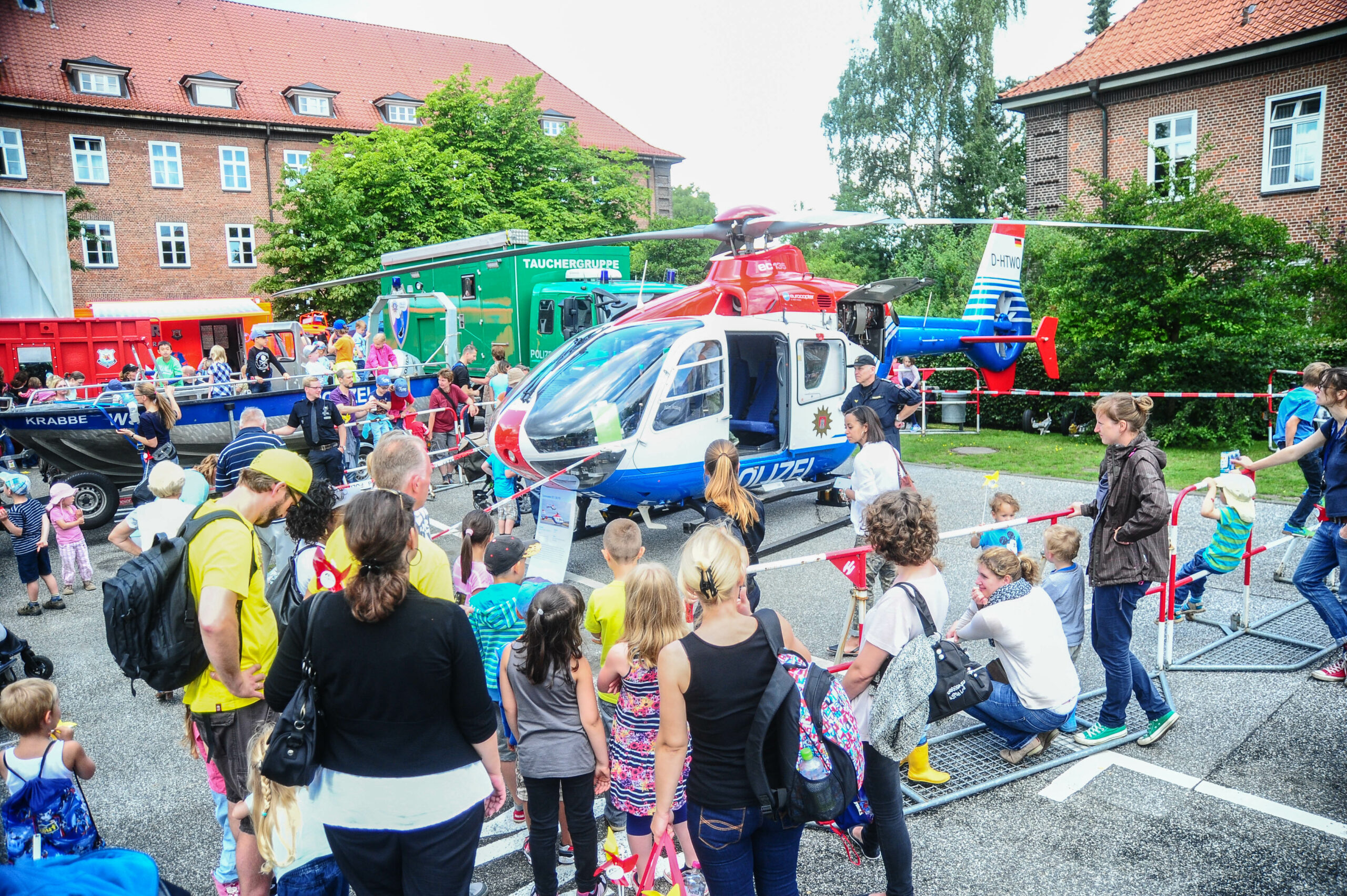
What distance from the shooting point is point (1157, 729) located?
476 centimetres

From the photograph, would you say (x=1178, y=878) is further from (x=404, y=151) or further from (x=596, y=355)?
(x=404, y=151)

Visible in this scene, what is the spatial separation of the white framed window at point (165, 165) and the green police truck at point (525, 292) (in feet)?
72.2

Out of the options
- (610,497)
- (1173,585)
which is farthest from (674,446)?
(1173,585)

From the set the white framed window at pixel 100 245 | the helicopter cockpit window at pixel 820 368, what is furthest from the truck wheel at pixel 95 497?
the white framed window at pixel 100 245

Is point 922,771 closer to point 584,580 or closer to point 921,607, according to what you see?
point 921,607

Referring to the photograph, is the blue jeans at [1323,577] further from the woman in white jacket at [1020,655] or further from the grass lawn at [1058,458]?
the grass lawn at [1058,458]

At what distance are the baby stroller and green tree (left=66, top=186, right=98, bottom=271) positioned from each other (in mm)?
28706

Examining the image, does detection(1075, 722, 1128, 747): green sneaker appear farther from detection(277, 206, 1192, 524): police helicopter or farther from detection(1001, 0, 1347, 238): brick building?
detection(1001, 0, 1347, 238): brick building

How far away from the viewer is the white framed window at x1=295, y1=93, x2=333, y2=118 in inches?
1474

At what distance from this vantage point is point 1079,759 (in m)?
4.63

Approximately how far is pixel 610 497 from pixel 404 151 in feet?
74.7

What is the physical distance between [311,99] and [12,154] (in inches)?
451

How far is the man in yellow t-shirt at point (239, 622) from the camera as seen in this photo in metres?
2.91

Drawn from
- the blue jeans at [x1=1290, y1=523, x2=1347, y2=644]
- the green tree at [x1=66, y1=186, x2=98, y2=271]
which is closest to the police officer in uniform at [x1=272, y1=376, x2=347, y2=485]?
the blue jeans at [x1=1290, y1=523, x2=1347, y2=644]
